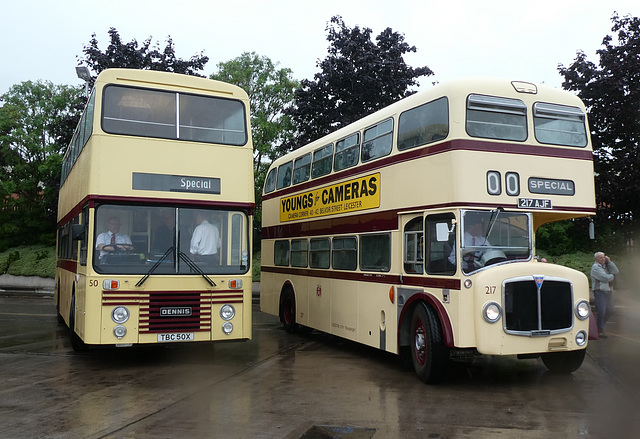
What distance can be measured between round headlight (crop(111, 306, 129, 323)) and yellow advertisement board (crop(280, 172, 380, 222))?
4324mm

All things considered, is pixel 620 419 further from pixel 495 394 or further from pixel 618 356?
pixel 618 356

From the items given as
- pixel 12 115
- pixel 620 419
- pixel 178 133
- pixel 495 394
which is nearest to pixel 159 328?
pixel 178 133

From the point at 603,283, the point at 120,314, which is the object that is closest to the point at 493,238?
the point at 120,314

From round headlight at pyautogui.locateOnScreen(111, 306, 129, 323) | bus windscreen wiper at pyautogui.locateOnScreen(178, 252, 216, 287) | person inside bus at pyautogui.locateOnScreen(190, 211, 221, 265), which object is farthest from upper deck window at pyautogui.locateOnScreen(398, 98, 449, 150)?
round headlight at pyautogui.locateOnScreen(111, 306, 129, 323)

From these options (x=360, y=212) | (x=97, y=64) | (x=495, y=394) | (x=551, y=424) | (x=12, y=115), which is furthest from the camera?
(x=12, y=115)

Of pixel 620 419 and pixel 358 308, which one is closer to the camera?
pixel 620 419

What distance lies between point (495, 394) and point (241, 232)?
14.7 ft

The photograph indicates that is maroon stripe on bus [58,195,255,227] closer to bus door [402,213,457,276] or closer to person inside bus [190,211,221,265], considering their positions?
person inside bus [190,211,221,265]

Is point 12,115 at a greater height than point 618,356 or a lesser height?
greater

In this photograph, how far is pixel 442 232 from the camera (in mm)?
8812

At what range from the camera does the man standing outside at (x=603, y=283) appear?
13.3 meters

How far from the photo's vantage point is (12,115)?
35594mm

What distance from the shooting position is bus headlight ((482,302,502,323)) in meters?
8.23

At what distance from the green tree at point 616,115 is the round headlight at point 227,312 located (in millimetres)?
14969
